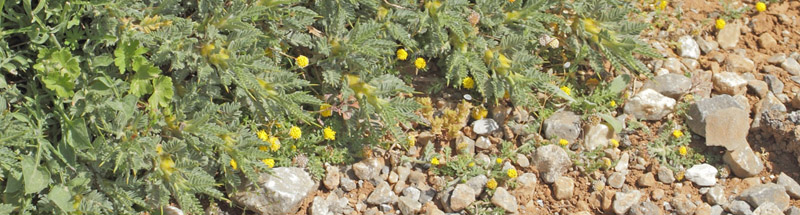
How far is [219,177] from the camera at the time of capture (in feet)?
12.8

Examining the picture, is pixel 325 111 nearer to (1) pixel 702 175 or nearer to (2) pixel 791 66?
(1) pixel 702 175

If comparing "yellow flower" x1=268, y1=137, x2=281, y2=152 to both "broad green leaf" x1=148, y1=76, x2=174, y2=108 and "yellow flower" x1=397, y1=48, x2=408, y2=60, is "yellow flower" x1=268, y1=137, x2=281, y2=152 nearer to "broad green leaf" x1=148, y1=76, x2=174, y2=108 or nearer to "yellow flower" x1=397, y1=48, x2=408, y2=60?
"broad green leaf" x1=148, y1=76, x2=174, y2=108

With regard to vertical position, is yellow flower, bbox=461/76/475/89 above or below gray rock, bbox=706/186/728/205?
above

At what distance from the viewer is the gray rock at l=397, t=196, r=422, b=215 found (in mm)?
3971

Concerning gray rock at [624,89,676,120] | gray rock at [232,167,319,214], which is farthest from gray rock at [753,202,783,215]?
gray rock at [232,167,319,214]

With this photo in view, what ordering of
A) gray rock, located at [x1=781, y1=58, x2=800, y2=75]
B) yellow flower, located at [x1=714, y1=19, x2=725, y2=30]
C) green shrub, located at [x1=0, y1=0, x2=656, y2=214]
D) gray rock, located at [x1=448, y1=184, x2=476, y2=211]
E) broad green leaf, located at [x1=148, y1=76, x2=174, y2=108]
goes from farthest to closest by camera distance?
1. yellow flower, located at [x1=714, y1=19, x2=725, y2=30]
2. gray rock, located at [x1=781, y1=58, x2=800, y2=75]
3. gray rock, located at [x1=448, y1=184, x2=476, y2=211]
4. broad green leaf, located at [x1=148, y1=76, x2=174, y2=108]
5. green shrub, located at [x1=0, y1=0, x2=656, y2=214]

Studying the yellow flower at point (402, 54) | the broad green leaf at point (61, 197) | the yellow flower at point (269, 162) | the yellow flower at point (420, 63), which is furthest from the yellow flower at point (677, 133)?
the broad green leaf at point (61, 197)

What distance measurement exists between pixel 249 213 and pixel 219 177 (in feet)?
0.71

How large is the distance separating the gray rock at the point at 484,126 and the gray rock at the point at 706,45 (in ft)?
4.54

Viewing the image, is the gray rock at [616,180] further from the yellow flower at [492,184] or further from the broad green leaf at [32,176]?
the broad green leaf at [32,176]

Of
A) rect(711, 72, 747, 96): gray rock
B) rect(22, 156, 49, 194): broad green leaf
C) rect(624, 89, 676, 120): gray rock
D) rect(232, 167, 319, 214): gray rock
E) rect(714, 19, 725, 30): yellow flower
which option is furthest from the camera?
rect(714, 19, 725, 30): yellow flower

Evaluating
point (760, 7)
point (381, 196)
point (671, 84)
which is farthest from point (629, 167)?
point (760, 7)

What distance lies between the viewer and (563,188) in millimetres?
4102

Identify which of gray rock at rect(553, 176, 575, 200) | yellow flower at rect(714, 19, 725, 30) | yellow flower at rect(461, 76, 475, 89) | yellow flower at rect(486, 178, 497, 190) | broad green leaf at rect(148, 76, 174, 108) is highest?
broad green leaf at rect(148, 76, 174, 108)
